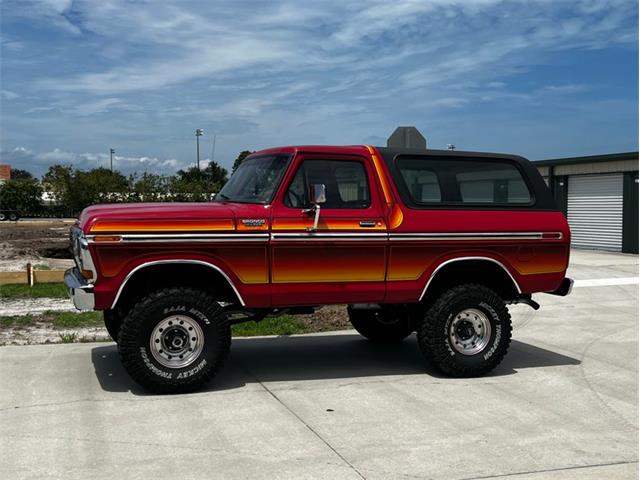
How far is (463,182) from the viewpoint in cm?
738

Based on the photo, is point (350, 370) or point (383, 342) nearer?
point (350, 370)

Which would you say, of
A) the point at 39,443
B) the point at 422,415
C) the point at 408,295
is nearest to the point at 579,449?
the point at 422,415

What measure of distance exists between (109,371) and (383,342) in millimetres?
3301

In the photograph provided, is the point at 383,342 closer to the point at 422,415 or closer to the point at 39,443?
the point at 422,415

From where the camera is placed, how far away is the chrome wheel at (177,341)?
21.0 ft

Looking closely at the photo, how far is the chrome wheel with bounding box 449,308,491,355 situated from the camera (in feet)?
23.9

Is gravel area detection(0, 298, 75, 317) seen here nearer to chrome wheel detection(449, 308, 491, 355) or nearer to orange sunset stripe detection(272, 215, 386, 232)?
orange sunset stripe detection(272, 215, 386, 232)

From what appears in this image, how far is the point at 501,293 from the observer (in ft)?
25.3

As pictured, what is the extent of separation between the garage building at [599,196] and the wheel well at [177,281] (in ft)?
64.8

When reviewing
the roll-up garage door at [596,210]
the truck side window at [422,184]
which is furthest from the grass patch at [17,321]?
the roll-up garage door at [596,210]

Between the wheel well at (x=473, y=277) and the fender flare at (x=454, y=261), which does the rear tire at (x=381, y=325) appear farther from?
the fender flare at (x=454, y=261)

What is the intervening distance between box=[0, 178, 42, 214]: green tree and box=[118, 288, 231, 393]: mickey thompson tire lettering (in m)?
64.5

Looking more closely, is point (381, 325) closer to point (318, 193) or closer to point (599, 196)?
point (318, 193)

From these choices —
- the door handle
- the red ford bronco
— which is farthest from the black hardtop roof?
the door handle
